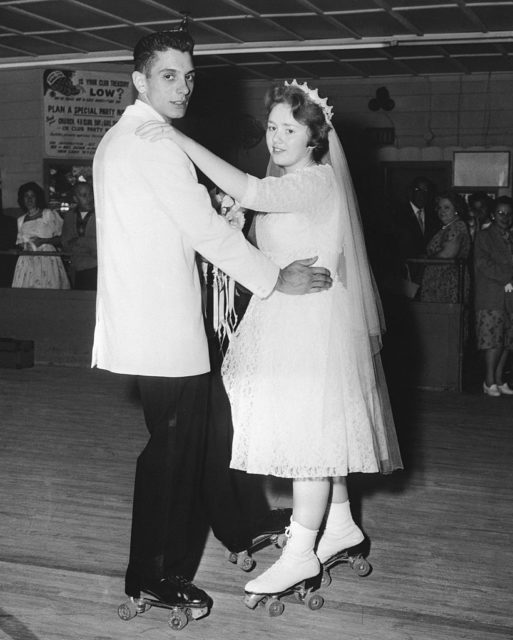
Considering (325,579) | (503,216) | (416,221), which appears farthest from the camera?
(416,221)

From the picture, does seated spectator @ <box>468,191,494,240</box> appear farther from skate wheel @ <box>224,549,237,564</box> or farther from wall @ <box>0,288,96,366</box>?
skate wheel @ <box>224,549,237,564</box>

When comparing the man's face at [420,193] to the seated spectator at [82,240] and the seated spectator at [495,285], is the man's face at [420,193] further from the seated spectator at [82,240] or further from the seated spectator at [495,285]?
the seated spectator at [82,240]

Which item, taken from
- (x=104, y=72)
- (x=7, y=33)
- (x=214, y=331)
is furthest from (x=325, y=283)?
(x=104, y=72)

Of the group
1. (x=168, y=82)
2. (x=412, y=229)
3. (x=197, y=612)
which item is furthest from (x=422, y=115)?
(x=197, y=612)

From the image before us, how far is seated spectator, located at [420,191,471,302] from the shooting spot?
22.6 feet

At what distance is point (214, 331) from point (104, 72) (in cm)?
822

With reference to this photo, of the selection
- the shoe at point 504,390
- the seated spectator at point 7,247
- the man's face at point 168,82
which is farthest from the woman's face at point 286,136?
the seated spectator at point 7,247

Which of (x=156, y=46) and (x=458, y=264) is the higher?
(x=156, y=46)

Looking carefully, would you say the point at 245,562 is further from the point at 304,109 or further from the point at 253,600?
the point at 304,109

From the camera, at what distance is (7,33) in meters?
8.66

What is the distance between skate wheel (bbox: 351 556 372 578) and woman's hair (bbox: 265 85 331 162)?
1390mm

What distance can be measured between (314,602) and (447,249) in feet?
14.9

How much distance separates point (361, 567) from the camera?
3.13m

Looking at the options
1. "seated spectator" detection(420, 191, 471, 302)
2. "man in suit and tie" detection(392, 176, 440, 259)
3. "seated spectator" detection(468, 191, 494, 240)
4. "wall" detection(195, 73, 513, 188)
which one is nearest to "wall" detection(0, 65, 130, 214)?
"wall" detection(195, 73, 513, 188)
